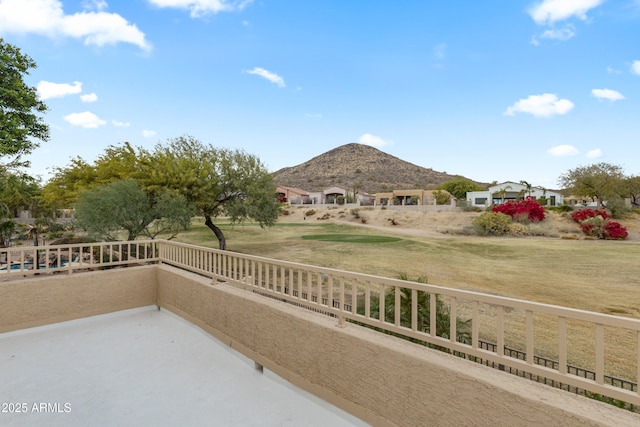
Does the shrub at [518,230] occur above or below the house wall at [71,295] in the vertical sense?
below

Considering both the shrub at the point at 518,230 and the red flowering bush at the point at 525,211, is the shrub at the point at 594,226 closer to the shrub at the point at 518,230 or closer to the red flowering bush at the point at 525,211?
the red flowering bush at the point at 525,211

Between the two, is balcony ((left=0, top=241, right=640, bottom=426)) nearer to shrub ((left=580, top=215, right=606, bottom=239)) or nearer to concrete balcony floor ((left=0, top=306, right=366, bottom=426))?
Answer: concrete balcony floor ((left=0, top=306, right=366, bottom=426))

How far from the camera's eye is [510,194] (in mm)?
41719

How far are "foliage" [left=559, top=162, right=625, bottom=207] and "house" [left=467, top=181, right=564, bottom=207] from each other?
3.80m

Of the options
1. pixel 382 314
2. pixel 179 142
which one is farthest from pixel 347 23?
pixel 382 314

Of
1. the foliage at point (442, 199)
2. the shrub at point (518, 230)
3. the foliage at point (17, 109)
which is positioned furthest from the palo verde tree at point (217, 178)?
the foliage at point (442, 199)

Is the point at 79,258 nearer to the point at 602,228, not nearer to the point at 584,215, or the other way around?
the point at 602,228

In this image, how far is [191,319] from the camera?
4301 millimetres

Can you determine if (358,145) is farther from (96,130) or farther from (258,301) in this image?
(258,301)

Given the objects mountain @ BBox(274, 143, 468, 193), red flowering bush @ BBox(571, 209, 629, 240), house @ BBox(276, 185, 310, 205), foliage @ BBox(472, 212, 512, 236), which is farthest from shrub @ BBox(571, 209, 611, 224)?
mountain @ BBox(274, 143, 468, 193)

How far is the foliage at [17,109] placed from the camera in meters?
12.4

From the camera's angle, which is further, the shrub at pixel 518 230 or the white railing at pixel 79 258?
the shrub at pixel 518 230

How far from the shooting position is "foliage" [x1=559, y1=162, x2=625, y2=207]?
93.9ft

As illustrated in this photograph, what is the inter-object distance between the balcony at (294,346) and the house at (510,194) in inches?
1332
